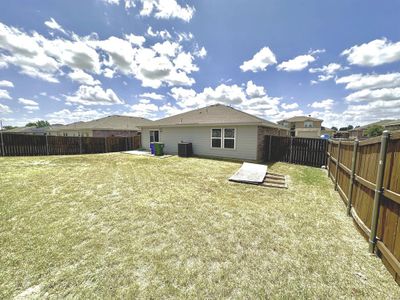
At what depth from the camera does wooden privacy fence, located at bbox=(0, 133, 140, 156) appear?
11.6 metres

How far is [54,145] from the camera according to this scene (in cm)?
1320

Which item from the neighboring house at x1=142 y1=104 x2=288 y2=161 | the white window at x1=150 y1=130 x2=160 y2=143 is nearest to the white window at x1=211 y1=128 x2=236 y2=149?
the neighboring house at x1=142 y1=104 x2=288 y2=161

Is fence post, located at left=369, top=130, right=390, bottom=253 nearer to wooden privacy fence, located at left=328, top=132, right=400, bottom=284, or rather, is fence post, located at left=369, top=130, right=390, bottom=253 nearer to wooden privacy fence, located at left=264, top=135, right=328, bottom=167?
wooden privacy fence, located at left=328, top=132, right=400, bottom=284

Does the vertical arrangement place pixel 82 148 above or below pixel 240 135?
below

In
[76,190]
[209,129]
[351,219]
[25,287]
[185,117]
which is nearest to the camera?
[25,287]

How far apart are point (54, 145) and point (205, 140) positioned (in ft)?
40.0

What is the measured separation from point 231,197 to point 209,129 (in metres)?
7.50

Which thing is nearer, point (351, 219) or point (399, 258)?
point (399, 258)

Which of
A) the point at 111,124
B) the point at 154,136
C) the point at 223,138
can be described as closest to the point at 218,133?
the point at 223,138

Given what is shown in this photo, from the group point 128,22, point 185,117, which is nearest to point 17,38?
point 128,22

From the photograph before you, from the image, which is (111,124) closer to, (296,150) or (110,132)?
(110,132)

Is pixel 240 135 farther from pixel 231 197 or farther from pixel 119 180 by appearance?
pixel 119 180

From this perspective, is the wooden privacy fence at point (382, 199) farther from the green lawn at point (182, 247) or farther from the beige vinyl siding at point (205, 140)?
the beige vinyl siding at point (205, 140)

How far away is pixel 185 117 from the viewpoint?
556 inches
